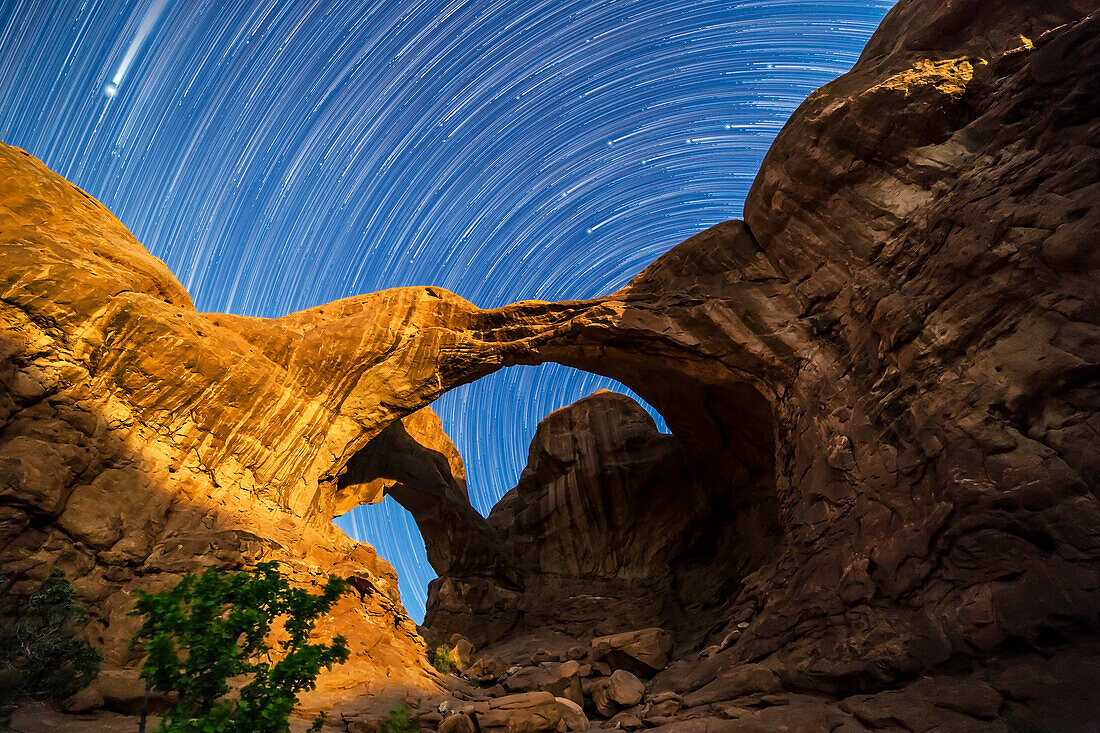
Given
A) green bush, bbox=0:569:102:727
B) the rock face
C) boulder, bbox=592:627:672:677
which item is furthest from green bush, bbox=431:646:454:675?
green bush, bbox=0:569:102:727

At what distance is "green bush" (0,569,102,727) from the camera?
824cm

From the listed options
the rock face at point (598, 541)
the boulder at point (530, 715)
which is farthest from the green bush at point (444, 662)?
Result: the boulder at point (530, 715)

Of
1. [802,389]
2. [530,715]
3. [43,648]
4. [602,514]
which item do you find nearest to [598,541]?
[602,514]

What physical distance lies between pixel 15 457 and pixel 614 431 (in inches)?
922

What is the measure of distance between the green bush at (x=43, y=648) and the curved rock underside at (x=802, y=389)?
50 centimetres

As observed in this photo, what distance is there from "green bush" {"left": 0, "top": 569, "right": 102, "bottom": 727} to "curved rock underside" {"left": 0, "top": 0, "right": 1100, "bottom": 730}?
0.50 meters

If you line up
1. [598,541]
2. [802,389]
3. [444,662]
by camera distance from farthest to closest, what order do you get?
1. [598,541]
2. [444,662]
3. [802,389]

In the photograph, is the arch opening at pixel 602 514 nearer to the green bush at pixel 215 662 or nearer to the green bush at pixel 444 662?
the green bush at pixel 444 662

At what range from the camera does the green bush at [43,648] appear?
8242 millimetres

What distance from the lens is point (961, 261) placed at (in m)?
11.1

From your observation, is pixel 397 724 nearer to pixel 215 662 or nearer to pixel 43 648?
pixel 215 662

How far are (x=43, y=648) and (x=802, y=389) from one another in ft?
57.1

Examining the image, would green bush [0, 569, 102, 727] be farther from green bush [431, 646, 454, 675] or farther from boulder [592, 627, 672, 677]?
boulder [592, 627, 672, 677]

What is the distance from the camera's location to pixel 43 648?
880 cm
